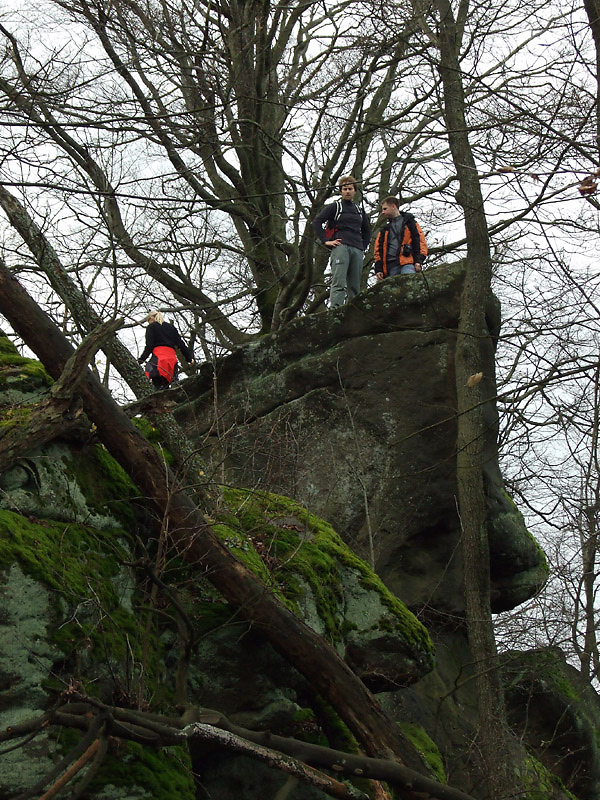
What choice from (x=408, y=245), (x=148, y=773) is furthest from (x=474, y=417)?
(x=148, y=773)

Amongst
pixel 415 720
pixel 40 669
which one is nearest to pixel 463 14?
pixel 415 720

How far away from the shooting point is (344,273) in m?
8.98

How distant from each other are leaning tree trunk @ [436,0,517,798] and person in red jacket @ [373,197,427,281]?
2.50 ft

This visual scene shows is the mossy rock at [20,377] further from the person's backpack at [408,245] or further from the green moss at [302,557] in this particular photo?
the person's backpack at [408,245]

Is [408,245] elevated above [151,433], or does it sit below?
above

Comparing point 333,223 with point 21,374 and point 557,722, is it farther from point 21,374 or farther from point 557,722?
point 557,722

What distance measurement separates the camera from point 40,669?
320 centimetres

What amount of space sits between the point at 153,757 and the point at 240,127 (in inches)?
374

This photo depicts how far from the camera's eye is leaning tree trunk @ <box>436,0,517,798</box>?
705 centimetres

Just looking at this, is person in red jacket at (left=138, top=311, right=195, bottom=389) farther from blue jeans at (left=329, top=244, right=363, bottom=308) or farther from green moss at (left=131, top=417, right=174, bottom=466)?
green moss at (left=131, top=417, right=174, bottom=466)

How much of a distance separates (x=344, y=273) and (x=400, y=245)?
71cm

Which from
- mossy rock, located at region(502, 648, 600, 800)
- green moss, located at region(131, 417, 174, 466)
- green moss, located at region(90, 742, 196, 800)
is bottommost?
mossy rock, located at region(502, 648, 600, 800)

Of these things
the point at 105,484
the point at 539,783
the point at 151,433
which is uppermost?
the point at 151,433

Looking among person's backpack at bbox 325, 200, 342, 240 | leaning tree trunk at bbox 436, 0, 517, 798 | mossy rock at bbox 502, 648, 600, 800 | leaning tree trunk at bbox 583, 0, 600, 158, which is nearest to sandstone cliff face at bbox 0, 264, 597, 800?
mossy rock at bbox 502, 648, 600, 800
